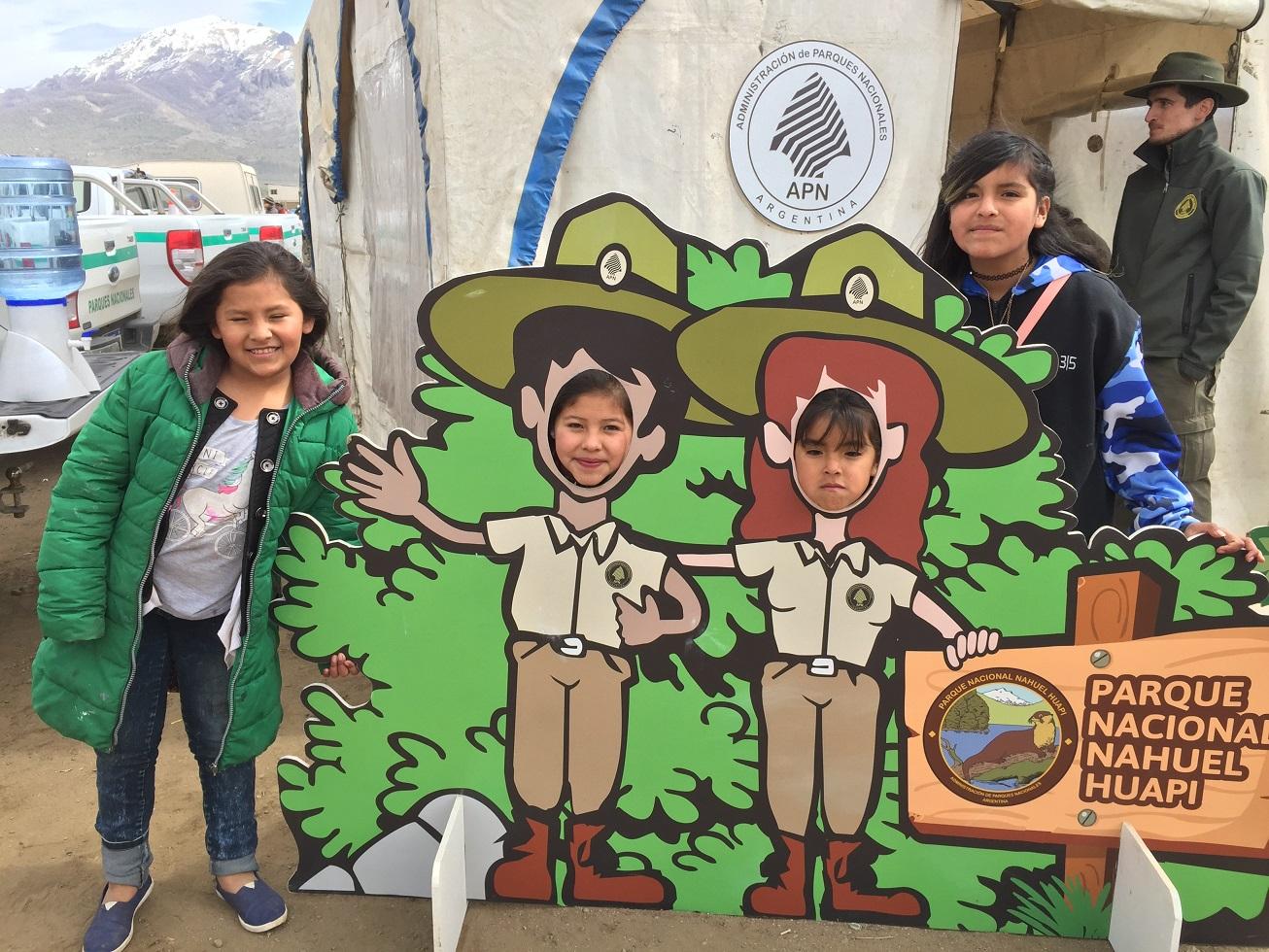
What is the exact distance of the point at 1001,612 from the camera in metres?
1.86

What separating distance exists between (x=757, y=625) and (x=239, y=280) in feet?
3.96

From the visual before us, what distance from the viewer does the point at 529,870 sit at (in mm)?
2018

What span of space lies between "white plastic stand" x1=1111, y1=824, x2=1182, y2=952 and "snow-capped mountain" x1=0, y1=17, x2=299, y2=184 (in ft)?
222

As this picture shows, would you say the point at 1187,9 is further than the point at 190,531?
Yes

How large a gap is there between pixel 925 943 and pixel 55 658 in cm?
186

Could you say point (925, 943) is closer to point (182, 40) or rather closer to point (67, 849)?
point (67, 849)

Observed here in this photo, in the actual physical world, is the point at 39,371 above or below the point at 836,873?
above

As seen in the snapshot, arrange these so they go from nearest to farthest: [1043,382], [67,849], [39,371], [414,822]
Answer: [1043,382] < [414,822] < [67,849] < [39,371]

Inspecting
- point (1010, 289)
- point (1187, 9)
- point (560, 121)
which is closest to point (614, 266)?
point (1010, 289)

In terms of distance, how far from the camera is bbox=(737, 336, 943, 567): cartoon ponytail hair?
1.79 meters

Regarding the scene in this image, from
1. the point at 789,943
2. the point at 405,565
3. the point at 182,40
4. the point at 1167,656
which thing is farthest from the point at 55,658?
the point at 182,40

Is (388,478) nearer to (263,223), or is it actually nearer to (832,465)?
(832,465)

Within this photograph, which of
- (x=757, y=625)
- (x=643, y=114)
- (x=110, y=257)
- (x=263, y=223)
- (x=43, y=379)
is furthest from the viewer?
(x=263, y=223)

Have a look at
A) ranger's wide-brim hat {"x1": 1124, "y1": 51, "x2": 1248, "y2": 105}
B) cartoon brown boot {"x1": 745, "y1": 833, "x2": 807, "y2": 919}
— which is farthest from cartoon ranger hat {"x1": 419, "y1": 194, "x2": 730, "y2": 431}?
ranger's wide-brim hat {"x1": 1124, "y1": 51, "x2": 1248, "y2": 105}
